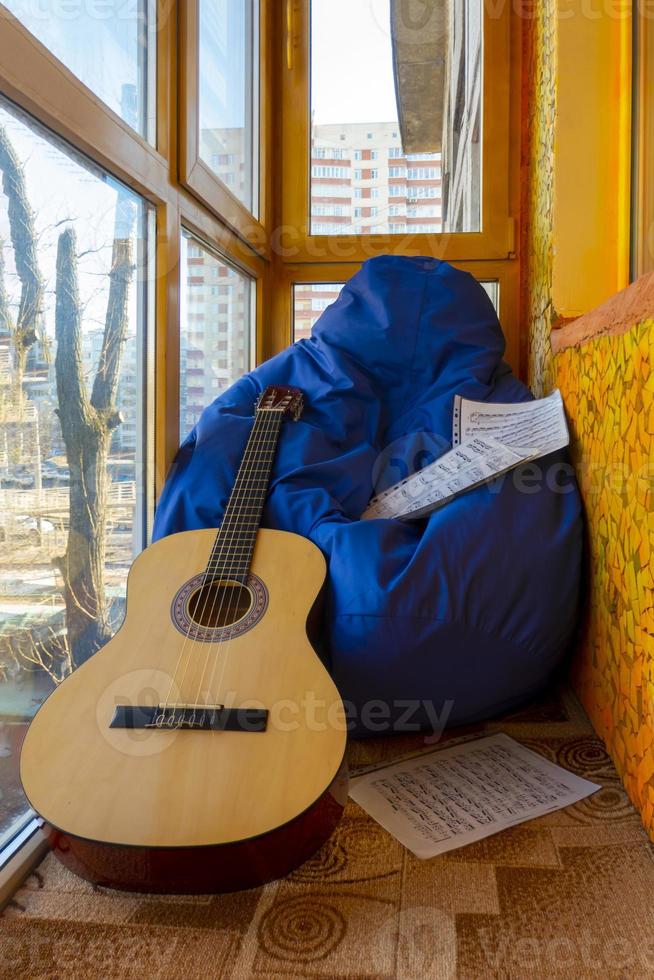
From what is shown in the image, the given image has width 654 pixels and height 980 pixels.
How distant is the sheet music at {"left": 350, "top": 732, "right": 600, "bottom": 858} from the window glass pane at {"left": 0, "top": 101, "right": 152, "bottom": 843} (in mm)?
480

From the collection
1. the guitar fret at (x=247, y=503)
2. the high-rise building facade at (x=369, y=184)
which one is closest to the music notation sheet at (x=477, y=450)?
the guitar fret at (x=247, y=503)

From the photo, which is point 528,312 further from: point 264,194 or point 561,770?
point 561,770

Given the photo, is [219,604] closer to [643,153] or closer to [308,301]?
[643,153]

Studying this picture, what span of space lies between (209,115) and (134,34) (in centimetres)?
43

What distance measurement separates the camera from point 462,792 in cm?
99

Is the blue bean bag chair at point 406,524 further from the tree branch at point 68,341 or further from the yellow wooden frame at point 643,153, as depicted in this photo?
the yellow wooden frame at point 643,153

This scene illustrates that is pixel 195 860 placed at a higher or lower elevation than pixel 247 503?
lower


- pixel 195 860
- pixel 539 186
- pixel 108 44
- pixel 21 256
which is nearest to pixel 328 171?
pixel 539 186

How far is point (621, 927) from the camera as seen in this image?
74 cm

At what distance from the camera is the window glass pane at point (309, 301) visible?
2.27 m

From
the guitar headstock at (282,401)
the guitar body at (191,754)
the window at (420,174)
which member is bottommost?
the guitar body at (191,754)

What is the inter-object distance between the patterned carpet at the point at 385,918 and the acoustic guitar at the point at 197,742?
0.18 ft


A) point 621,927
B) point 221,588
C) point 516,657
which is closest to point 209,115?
point 221,588

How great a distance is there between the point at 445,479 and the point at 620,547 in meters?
0.33
